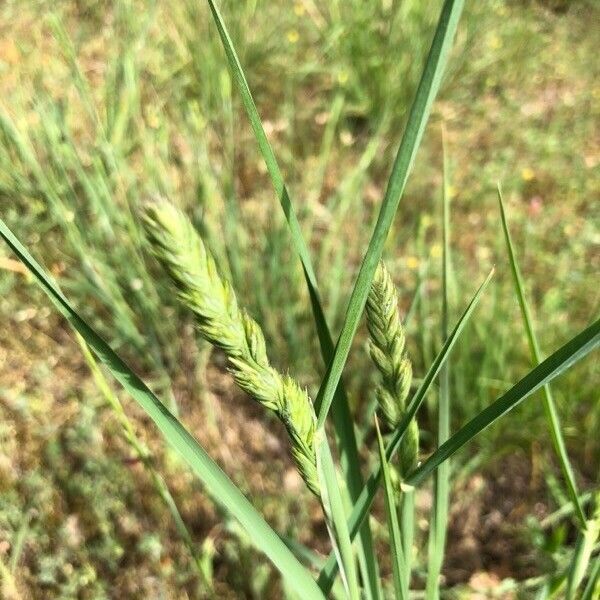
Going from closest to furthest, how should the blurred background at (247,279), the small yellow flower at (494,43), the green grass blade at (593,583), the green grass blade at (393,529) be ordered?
the green grass blade at (393,529)
the green grass blade at (593,583)
the blurred background at (247,279)
the small yellow flower at (494,43)

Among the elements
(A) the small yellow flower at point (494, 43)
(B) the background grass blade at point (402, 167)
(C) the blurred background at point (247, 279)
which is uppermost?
(A) the small yellow flower at point (494, 43)

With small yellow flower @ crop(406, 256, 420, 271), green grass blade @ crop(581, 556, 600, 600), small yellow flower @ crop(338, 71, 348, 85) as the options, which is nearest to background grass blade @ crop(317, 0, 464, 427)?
green grass blade @ crop(581, 556, 600, 600)

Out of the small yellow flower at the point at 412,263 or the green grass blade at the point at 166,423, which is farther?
the small yellow flower at the point at 412,263

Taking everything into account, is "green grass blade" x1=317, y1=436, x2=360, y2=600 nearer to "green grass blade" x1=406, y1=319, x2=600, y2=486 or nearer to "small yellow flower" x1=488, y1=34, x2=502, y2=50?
"green grass blade" x1=406, y1=319, x2=600, y2=486

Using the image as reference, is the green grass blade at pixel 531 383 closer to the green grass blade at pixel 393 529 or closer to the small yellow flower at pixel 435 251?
the green grass blade at pixel 393 529

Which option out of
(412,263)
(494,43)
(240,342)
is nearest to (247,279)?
(412,263)

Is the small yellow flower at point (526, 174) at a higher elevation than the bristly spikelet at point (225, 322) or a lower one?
higher

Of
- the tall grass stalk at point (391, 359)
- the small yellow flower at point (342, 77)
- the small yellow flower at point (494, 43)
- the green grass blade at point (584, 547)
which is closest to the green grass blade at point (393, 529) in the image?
the tall grass stalk at point (391, 359)
